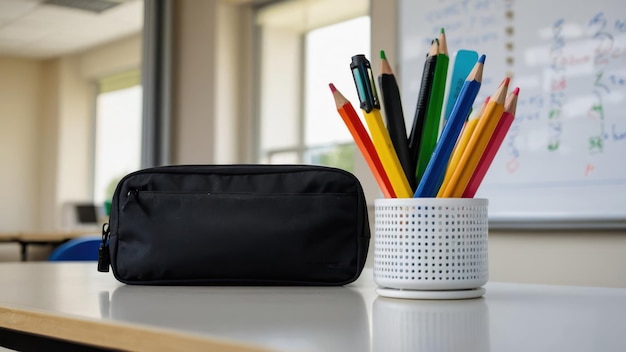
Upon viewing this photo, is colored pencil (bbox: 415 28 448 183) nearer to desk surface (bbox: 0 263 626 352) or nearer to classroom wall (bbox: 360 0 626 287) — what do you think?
desk surface (bbox: 0 263 626 352)

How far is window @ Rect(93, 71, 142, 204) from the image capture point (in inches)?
169

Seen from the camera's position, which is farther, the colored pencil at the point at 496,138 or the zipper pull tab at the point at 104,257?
the zipper pull tab at the point at 104,257

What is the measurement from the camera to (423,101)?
710mm

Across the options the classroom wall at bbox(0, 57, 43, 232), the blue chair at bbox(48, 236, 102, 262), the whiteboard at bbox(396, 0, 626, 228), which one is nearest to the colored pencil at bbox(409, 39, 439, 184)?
the blue chair at bbox(48, 236, 102, 262)

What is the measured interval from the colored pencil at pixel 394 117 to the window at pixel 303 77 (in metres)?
2.67

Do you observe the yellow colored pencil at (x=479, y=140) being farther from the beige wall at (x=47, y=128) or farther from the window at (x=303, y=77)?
the beige wall at (x=47, y=128)

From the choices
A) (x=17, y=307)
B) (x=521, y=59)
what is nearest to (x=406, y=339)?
(x=17, y=307)

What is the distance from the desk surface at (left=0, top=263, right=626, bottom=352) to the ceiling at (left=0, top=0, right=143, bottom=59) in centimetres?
320

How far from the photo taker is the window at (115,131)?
4301 mm

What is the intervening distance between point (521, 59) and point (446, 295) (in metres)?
1.88

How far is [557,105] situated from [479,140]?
1.75 meters

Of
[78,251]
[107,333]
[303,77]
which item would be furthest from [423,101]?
[303,77]

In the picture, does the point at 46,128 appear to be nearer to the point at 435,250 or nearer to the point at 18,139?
the point at 18,139

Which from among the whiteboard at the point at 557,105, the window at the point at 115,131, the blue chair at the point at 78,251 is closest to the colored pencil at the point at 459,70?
the blue chair at the point at 78,251
